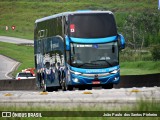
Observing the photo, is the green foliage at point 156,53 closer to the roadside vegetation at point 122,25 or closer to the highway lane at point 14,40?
the roadside vegetation at point 122,25

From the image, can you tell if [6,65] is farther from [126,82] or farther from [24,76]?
[126,82]

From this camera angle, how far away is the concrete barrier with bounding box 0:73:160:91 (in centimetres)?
3625

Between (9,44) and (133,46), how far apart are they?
2586cm

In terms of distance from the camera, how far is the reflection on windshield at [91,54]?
3419 cm

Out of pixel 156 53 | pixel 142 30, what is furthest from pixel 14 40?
pixel 156 53

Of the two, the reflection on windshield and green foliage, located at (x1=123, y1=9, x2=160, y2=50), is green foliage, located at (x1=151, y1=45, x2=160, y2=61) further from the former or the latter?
the reflection on windshield

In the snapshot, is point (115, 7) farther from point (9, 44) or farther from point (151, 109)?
point (151, 109)

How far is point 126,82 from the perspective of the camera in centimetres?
4025

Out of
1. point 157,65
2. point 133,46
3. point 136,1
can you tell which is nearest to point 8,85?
point 157,65

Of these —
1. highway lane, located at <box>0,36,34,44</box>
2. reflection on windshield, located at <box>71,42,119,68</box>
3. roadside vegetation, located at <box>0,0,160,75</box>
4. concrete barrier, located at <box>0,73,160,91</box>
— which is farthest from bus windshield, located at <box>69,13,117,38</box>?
highway lane, located at <box>0,36,34,44</box>

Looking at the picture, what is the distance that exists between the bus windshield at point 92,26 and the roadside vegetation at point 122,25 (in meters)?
40.2

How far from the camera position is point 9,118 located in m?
15.7

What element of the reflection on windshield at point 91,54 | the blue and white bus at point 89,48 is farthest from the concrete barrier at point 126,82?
the reflection on windshield at point 91,54

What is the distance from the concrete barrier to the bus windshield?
3476 millimetres
